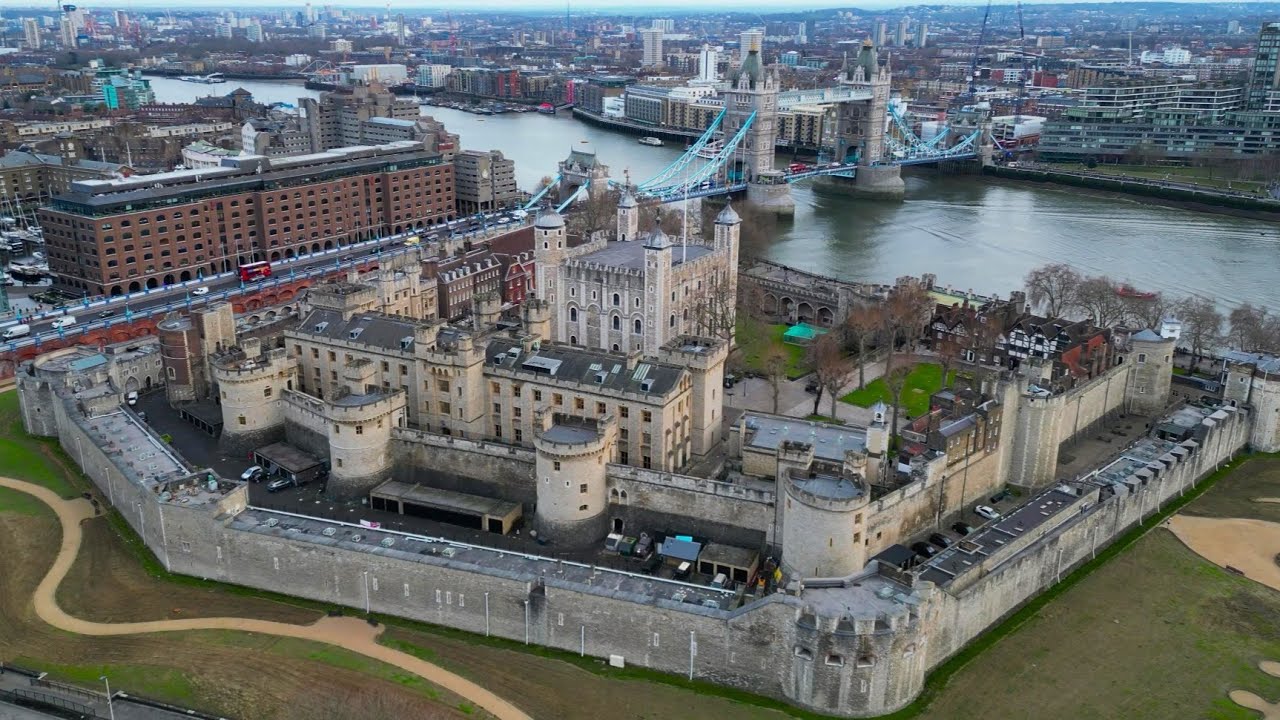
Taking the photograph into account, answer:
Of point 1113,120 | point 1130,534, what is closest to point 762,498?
point 1130,534

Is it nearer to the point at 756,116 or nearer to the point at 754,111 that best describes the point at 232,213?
the point at 756,116

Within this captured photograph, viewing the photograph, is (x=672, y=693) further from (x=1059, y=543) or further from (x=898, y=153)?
(x=898, y=153)

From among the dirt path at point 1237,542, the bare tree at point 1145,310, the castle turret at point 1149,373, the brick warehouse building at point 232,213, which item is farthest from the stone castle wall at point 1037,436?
the brick warehouse building at point 232,213

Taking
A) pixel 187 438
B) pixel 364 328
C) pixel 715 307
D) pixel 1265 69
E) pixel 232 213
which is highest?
pixel 1265 69

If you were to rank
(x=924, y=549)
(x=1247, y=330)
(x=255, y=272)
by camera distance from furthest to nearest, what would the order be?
1. (x=255, y=272)
2. (x=1247, y=330)
3. (x=924, y=549)

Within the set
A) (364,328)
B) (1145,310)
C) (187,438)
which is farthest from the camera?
(1145,310)

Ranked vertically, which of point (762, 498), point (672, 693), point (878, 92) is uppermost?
point (878, 92)

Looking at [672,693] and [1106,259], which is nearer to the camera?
[672,693]

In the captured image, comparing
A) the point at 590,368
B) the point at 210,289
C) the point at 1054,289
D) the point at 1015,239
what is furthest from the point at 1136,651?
the point at 1015,239
